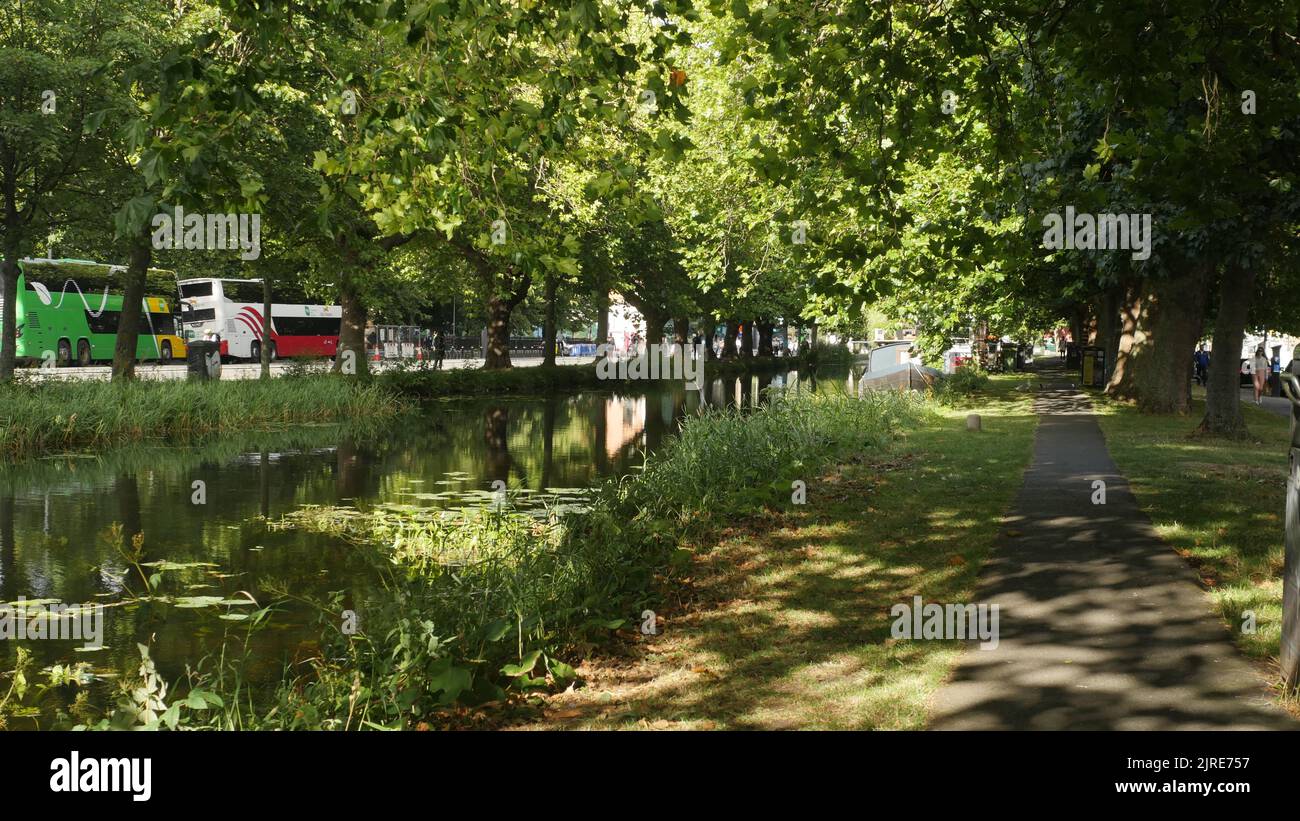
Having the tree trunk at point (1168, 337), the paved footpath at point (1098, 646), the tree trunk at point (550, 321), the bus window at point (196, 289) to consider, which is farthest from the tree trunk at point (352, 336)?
the paved footpath at point (1098, 646)

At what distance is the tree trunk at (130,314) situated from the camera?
25938mm

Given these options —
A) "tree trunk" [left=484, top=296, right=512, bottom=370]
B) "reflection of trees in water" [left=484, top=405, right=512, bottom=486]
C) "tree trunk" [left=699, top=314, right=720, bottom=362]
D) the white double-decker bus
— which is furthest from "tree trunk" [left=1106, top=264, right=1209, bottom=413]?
the white double-decker bus

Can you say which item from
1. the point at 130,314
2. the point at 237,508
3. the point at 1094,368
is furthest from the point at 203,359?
the point at 1094,368

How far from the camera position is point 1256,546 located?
9180 millimetres

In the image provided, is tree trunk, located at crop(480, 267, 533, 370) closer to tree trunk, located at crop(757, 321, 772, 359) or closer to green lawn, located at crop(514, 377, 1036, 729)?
green lawn, located at crop(514, 377, 1036, 729)

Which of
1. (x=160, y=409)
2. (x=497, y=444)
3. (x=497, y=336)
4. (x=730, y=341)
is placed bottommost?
(x=497, y=444)

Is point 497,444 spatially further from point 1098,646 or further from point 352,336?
point 1098,646

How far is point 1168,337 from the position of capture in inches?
909

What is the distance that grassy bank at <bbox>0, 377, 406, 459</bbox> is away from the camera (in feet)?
68.3

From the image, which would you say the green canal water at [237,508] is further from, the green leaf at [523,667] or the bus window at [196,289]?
the bus window at [196,289]

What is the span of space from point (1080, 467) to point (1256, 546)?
563cm

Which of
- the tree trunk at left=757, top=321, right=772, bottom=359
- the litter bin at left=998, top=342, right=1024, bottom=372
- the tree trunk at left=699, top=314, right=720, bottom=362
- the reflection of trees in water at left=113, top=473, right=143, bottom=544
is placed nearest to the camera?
the reflection of trees in water at left=113, top=473, right=143, bottom=544

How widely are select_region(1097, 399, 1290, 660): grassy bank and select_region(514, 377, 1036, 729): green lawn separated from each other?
1685 millimetres

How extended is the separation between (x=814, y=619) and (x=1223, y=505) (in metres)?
5.92
